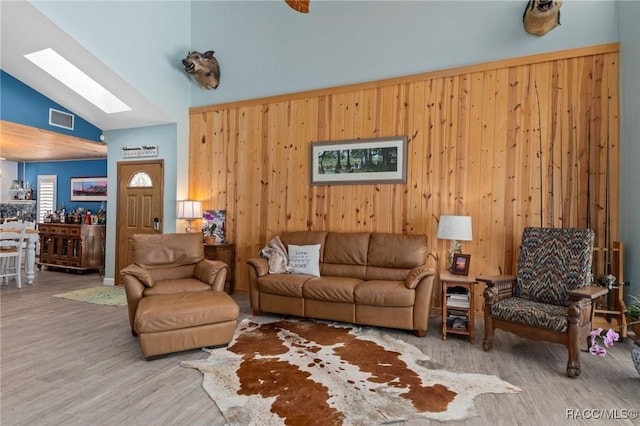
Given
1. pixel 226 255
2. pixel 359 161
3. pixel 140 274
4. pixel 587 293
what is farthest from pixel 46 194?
pixel 587 293

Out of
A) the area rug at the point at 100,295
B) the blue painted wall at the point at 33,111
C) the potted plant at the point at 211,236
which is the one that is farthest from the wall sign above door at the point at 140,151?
the area rug at the point at 100,295

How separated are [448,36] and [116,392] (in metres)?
4.83

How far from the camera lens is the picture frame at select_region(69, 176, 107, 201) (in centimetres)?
850

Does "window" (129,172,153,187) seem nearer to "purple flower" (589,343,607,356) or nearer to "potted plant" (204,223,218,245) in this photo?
"potted plant" (204,223,218,245)

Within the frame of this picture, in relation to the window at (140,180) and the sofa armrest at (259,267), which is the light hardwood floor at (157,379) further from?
the window at (140,180)

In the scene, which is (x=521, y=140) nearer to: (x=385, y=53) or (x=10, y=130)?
(x=385, y=53)

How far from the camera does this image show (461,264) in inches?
144

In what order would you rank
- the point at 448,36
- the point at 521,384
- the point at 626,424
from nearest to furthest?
the point at 626,424
the point at 521,384
the point at 448,36

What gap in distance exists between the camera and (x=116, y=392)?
236cm

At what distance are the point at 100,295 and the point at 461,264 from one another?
4.91 meters

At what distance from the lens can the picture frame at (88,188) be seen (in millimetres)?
8501

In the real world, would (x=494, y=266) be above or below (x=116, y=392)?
above

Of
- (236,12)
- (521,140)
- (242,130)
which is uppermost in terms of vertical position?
(236,12)

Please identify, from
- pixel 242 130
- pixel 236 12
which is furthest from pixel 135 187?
pixel 236 12
